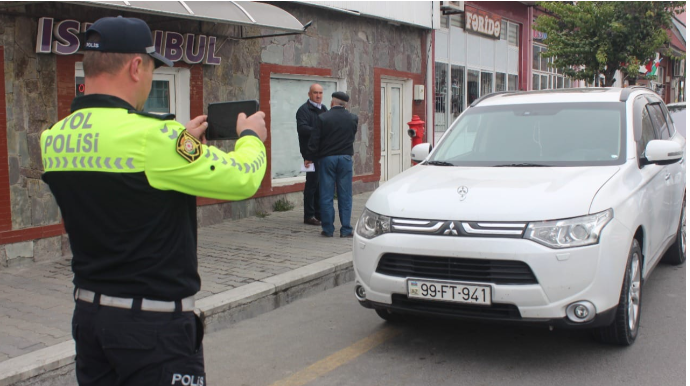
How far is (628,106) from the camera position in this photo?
5723 millimetres

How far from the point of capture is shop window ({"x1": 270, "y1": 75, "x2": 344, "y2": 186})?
11000 millimetres

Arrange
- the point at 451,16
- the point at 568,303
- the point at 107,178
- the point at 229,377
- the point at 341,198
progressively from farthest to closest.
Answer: the point at 451,16 < the point at 341,198 < the point at 229,377 < the point at 568,303 < the point at 107,178

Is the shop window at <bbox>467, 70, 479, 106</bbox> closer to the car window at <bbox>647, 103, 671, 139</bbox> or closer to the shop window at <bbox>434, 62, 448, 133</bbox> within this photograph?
the shop window at <bbox>434, 62, 448, 133</bbox>

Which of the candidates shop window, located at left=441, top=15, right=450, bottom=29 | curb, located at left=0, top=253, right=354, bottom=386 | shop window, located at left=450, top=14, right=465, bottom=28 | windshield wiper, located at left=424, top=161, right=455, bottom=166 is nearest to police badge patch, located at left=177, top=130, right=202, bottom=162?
curb, located at left=0, top=253, right=354, bottom=386

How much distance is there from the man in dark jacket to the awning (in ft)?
3.15

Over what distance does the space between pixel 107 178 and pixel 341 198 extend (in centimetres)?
645

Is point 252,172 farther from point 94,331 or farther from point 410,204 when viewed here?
point 410,204

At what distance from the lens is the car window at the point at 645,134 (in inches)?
215

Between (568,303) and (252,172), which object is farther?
(568,303)

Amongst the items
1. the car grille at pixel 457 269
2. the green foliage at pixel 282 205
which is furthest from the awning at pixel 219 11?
the car grille at pixel 457 269

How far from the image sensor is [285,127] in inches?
444

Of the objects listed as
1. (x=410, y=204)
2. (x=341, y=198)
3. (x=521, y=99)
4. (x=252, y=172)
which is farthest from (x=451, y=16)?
(x=252, y=172)

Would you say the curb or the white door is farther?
the white door

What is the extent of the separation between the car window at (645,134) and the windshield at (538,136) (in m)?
0.20
